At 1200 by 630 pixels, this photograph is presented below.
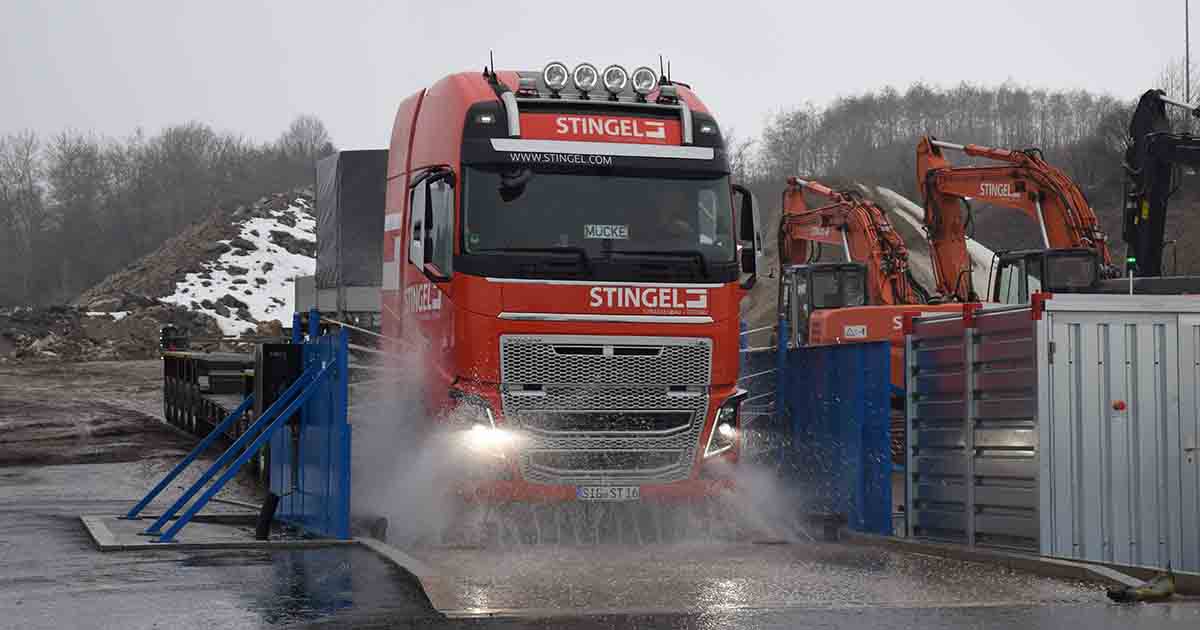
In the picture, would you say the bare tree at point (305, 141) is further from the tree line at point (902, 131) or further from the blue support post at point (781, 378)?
the blue support post at point (781, 378)

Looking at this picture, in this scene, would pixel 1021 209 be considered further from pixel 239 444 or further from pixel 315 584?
pixel 315 584

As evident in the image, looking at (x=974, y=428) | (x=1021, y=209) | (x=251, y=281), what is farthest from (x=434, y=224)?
(x=251, y=281)

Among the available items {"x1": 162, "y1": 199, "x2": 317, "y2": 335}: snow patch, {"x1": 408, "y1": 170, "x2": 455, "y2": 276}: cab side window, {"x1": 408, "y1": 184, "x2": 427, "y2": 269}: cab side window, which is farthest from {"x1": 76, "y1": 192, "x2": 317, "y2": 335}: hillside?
{"x1": 408, "y1": 170, "x2": 455, "y2": 276}: cab side window

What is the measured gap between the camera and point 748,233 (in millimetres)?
14477

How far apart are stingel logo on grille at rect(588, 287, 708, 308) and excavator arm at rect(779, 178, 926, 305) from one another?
14.6 m

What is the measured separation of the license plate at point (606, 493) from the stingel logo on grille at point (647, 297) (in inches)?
62.0

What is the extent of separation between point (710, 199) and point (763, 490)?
2908 millimetres

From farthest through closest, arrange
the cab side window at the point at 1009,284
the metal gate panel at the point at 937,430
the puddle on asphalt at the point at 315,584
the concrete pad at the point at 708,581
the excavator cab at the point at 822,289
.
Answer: the excavator cab at the point at 822,289, the cab side window at the point at 1009,284, the metal gate panel at the point at 937,430, the concrete pad at the point at 708,581, the puddle on asphalt at the point at 315,584

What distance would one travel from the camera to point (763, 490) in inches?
601

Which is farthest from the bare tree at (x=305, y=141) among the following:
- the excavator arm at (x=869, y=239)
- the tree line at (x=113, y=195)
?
the excavator arm at (x=869, y=239)

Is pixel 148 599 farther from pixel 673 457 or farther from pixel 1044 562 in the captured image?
pixel 1044 562

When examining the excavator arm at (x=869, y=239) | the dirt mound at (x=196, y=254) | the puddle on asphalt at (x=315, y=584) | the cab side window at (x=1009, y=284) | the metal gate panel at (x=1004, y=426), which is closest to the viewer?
the puddle on asphalt at (x=315, y=584)

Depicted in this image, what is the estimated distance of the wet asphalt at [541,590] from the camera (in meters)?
9.48

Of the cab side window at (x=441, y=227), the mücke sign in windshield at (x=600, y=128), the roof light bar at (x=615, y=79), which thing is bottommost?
the cab side window at (x=441, y=227)
